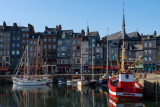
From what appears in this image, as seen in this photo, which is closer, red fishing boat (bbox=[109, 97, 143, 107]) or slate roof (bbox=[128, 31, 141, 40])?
red fishing boat (bbox=[109, 97, 143, 107])

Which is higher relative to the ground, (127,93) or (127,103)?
(127,93)

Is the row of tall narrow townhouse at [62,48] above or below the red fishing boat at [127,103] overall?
above

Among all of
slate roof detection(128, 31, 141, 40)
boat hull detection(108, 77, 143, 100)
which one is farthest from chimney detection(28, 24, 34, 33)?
boat hull detection(108, 77, 143, 100)

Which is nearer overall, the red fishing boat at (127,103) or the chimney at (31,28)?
the red fishing boat at (127,103)

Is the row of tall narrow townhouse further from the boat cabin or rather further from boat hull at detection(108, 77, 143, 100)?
boat hull at detection(108, 77, 143, 100)

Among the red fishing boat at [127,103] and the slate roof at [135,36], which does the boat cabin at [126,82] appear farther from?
the slate roof at [135,36]

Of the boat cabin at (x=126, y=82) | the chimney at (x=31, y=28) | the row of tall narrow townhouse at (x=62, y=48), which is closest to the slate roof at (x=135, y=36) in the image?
the row of tall narrow townhouse at (x=62, y=48)

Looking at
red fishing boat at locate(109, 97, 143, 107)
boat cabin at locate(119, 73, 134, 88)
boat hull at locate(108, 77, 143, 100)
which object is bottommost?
red fishing boat at locate(109, 97, 143, 107)

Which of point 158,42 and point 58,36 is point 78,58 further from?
point 158,42

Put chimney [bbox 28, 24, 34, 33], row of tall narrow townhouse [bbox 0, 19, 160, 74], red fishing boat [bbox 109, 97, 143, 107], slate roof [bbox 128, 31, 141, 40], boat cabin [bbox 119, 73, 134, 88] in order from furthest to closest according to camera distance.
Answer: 1. chimney [bbox 28, 24, 34, 33]
2. slate roof [bbox 128, 31, 141, 40]
3. row of tall narrow townhouse [bbox 0, 19, 160, 74]
4. boat cabin [bbox 119, 73, 134, 88]
5. red fishing boat [bbox 109, 97, 143, 107]

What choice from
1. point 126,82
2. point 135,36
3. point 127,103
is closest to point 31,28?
point 135,36

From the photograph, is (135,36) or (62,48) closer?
(135,36)

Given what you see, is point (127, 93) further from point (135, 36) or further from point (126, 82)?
point (135, 36)

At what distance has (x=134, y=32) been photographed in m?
71.0
